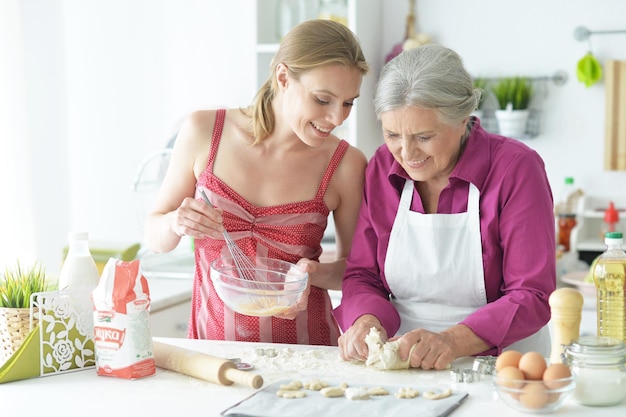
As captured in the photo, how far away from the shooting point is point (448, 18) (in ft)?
12.6

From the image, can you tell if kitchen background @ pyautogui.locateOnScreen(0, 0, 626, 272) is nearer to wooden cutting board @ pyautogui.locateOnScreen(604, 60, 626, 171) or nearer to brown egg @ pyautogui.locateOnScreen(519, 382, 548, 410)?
wooden cutting board @ pyautogui.locateOnScreen(604, 60, 626, 171)

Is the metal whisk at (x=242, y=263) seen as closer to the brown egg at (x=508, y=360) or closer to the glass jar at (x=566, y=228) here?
the brown egg at (x=508, y=360)

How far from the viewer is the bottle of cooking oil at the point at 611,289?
1640 millimetres

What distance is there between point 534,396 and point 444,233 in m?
0.62

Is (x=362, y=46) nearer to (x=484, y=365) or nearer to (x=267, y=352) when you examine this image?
(x=267, y=352)

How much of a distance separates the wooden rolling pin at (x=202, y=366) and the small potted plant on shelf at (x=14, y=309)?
0.27 m

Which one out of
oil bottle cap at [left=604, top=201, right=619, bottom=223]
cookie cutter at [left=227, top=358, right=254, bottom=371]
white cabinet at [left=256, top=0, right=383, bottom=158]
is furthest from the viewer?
white cabinet at [left=256, top=0, right=383, bottom=158]

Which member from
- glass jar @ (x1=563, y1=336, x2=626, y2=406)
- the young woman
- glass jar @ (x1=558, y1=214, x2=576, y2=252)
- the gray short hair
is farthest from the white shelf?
glass jar @ (x1=563, y1=336, x2=626, y2=406)

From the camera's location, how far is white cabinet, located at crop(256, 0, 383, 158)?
148 inches

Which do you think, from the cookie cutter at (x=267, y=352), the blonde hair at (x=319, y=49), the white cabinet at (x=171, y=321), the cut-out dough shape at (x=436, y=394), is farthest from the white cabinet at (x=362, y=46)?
the cut-out dough shape at (x=436, y=394)

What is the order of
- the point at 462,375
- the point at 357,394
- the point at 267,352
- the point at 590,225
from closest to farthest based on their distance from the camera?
1. the point at 357,394
2. the point at 462,375
3. the point at 267,352
4. the point at 590,225

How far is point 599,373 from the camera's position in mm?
1503

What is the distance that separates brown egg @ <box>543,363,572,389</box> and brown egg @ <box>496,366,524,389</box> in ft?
0.13

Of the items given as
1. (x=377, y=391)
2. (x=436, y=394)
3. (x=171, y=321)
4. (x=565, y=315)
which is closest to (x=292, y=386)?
(x=377, y=391)
